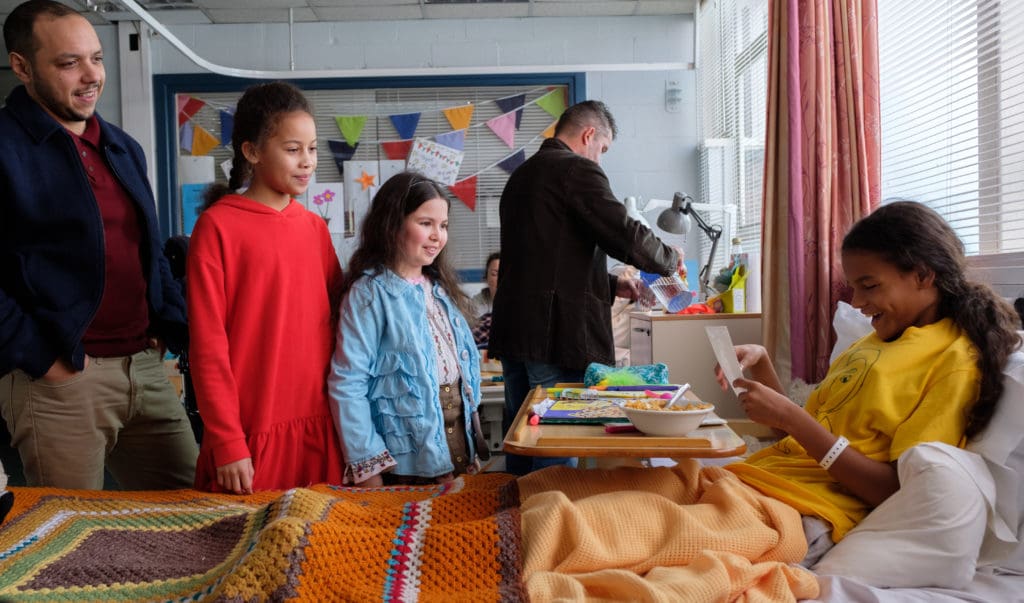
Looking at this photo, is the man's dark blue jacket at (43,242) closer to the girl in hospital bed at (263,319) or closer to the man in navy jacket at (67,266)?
the man in navy jacket at (67,266)

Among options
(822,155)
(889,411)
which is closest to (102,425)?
(889,411)

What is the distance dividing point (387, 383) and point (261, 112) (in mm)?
607

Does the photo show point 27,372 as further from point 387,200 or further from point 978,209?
point 978,209

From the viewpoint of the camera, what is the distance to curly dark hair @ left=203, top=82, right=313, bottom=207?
1642 millimetres

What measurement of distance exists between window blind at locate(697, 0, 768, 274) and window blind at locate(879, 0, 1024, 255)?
1.20 m

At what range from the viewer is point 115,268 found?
1728mm

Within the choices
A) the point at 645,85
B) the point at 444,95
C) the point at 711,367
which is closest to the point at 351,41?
the point at 444,95

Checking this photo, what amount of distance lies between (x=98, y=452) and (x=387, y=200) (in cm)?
81

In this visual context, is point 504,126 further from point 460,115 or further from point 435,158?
point 435,158

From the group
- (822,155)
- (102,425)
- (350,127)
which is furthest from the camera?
(350,127)

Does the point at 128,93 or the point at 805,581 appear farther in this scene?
the point at 128,93

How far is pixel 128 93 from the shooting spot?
5062mm

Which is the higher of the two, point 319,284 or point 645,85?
point 645,85

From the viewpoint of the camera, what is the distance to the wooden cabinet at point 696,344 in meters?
3.38
